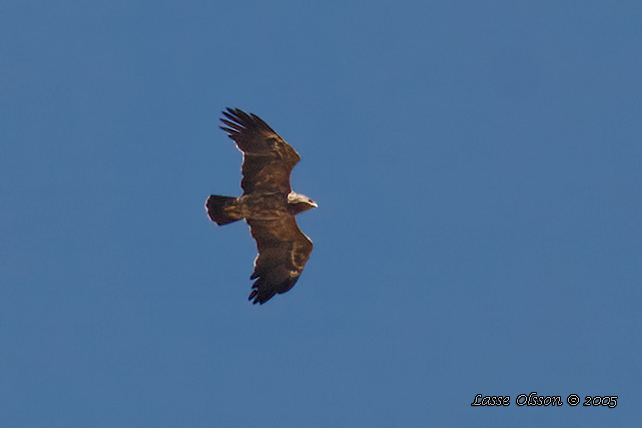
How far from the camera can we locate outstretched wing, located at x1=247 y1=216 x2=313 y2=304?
822 inches

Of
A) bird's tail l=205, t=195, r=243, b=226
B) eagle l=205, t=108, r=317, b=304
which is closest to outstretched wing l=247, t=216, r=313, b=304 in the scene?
Answer: eagle l=205, t=108, r=317, b=304

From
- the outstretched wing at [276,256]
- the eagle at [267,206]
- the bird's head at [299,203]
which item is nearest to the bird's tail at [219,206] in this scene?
the eagle at [267,206]

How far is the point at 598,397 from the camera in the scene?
2083cm

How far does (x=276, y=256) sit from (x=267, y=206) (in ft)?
3.96

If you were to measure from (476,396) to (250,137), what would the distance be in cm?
679

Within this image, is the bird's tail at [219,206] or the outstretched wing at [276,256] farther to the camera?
the outstretched wing at [276,256]

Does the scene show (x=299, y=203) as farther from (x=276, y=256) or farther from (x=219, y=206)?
(x=219, y=206)

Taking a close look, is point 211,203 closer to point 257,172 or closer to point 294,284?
point 257,172

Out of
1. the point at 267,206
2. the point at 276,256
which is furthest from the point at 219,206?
the point at 276,256

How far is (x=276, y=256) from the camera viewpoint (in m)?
21.1

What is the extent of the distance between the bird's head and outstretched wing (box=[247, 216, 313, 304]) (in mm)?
489

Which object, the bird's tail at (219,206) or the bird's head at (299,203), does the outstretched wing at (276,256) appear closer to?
the bird's head at (299,203)

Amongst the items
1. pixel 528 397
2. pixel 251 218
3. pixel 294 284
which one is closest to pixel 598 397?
pixel 528 397

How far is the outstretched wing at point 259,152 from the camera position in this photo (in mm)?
19922
